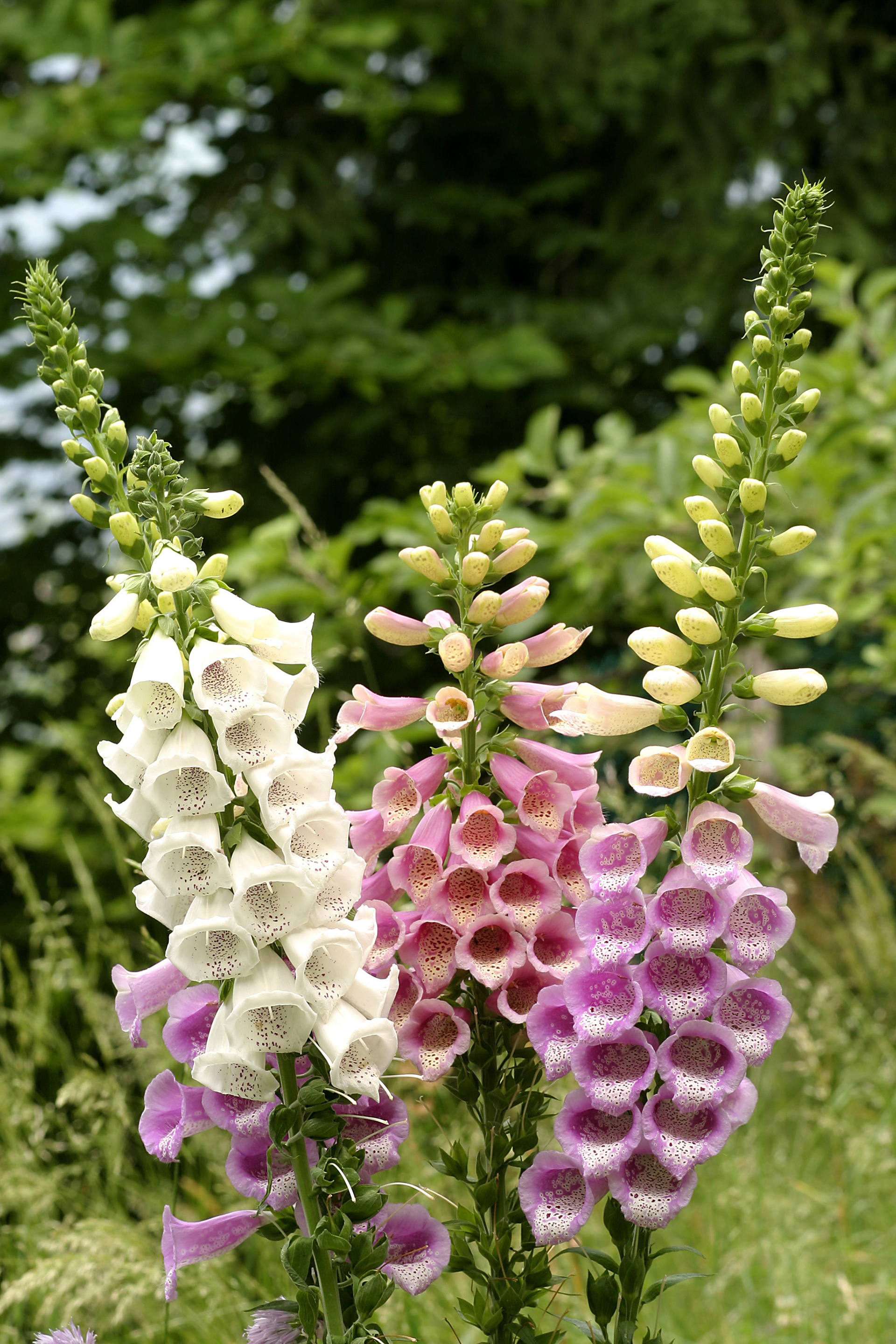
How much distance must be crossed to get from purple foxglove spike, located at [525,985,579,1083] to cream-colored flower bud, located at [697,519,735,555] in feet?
1.38

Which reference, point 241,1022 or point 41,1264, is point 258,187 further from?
point 241,1022

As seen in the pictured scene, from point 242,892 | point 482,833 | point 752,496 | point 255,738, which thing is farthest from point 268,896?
point 752,496

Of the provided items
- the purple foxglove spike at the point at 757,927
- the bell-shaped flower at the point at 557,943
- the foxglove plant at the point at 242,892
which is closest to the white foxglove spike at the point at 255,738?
the foxglove plant at the point at 242,892

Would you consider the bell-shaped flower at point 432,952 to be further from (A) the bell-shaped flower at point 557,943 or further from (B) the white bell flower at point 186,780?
(B) the white bell flower at point 186,780

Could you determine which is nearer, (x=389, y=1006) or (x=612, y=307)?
(x=389, y=1006)

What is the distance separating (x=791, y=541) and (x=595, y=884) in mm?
367

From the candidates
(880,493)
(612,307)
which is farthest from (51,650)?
(880,493)

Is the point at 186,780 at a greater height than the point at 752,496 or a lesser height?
lesser

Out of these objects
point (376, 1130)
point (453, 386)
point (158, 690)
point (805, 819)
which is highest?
point (158, 690)

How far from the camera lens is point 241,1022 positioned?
100 centimetres

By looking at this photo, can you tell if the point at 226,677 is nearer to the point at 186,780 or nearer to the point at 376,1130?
the point at 186,780

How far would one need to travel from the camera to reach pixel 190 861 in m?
1.01

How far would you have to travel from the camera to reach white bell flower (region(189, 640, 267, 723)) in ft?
3.31

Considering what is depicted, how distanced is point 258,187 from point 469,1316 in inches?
208
